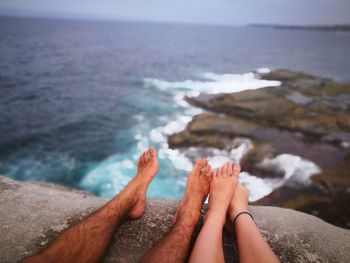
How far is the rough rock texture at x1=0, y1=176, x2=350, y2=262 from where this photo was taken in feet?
7.61

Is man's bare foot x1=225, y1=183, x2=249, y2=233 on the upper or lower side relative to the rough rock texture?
upper

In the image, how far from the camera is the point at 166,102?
61.8 feet

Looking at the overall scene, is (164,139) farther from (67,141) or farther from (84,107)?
(84,107)

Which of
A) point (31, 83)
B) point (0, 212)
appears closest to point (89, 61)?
point (31, 83)

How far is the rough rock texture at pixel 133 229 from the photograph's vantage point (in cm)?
232

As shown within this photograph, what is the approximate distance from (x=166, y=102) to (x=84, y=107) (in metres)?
5.72

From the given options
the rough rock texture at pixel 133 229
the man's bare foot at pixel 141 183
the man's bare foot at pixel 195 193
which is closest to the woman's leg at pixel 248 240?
the rough rock texture at pixel 133 229

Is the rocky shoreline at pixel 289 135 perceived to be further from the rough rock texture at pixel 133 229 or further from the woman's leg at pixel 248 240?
the woman's leg at pixel 248 240

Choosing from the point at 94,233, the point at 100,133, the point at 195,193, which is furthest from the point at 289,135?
the point at 94,233

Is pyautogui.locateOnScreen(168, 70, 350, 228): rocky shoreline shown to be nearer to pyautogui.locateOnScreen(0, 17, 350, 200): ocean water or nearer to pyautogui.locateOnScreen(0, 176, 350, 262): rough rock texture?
pyautogui.locateOnScreen(0, 17, 350, 200): ocean water

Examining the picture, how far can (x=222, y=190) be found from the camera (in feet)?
9.84

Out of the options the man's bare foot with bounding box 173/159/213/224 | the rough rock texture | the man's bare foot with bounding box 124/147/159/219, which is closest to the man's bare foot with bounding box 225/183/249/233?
the rough rock texture

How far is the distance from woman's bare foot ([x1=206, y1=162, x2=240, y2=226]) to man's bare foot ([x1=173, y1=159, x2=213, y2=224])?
91mm

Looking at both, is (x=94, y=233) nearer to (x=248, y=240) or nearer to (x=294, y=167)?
(x=248, y=240)
